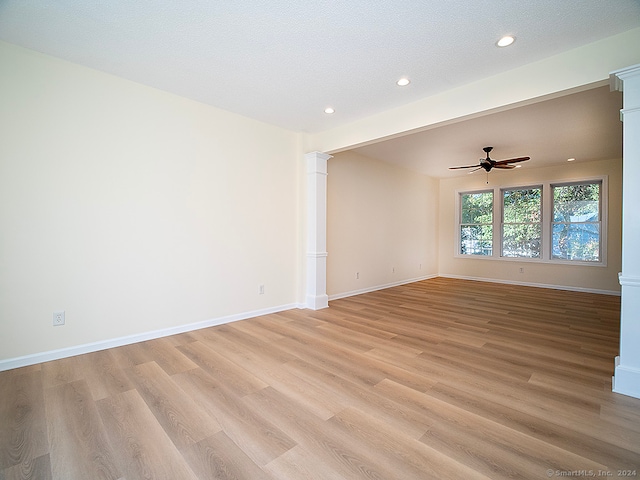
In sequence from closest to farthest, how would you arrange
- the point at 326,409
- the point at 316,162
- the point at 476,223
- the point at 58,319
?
the point at 326,409 → the point at 58,319 → the point at 316,162 → the point at 476,223

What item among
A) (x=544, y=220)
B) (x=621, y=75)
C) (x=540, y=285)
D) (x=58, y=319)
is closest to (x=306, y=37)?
(x=621, y=75)

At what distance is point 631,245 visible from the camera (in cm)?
210

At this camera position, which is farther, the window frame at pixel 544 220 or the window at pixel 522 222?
the window at pixel 522 222

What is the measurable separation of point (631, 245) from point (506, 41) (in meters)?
1.79

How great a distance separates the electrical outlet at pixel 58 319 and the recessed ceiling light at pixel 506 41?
4.41m

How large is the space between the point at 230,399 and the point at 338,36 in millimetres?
2801

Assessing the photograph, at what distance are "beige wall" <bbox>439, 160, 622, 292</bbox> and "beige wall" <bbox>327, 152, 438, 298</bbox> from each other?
48cm

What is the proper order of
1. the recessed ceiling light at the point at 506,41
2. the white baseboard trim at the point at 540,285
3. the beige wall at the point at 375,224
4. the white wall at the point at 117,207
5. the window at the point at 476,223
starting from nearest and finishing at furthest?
the recessed ceiling light at the point at 506,41 < the white wall at the point at 117,207 < the beige wall at the point at 375,224 < the white baseboard trim at the point at 540,285 < the window at the point at 476,223

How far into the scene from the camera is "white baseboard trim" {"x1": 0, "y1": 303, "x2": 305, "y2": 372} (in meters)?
2.48

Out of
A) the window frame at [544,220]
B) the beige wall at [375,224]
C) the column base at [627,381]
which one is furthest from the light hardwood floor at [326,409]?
the window frame at [544,220]

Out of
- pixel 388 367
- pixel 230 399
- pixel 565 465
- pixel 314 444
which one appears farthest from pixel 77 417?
pixel 565 465

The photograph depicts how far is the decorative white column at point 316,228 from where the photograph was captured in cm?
448

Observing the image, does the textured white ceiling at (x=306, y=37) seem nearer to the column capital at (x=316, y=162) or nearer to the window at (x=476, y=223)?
the column capital at (x=316, y=162)

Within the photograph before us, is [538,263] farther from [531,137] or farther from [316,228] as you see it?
[316,228]
